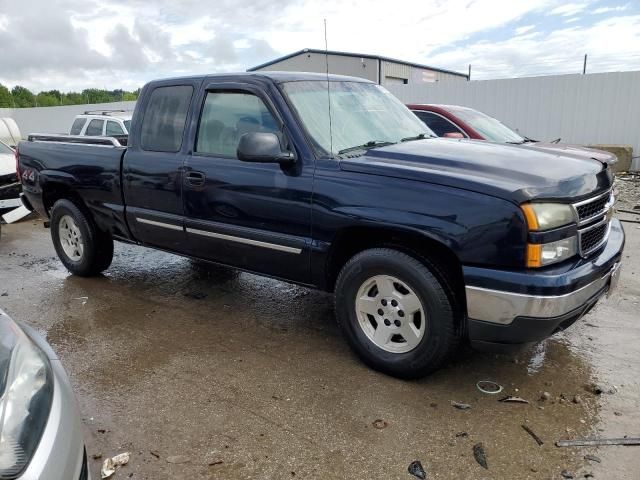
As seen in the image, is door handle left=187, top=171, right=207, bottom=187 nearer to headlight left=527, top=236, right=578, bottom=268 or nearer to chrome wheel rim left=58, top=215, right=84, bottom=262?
chrome wheel rim left=58, top=215, right=84, bottom=262

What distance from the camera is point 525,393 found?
329 centimetres

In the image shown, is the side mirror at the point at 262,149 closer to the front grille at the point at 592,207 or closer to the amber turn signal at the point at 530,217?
the amber turn signal at the point at 530,217

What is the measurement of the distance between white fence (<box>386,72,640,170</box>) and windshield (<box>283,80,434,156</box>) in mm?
10850

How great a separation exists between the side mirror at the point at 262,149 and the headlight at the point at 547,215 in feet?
5.17

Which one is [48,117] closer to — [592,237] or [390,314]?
[390,314]

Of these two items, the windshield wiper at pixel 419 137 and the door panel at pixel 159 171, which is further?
the door panel at pixel 159 171

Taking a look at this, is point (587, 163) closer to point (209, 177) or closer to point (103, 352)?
→ point (209, 177)

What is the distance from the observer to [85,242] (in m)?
5.47

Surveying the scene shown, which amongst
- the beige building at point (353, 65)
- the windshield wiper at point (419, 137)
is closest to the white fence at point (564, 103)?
the beige building at point (353, 65)

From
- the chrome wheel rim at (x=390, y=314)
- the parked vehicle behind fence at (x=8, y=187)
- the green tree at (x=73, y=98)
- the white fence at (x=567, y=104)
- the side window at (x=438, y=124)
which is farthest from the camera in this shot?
the green tree at (x=73, y=98)

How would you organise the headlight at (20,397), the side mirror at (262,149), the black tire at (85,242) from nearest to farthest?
1. the headlight at (20,397)
2. the side mirror at (262,149)
3. the black tire at (85,242)

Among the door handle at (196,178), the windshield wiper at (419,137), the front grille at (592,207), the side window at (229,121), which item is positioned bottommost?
the front grille at (592,207)

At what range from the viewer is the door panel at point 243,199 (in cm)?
367

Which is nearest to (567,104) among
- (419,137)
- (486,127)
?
(486,127)
